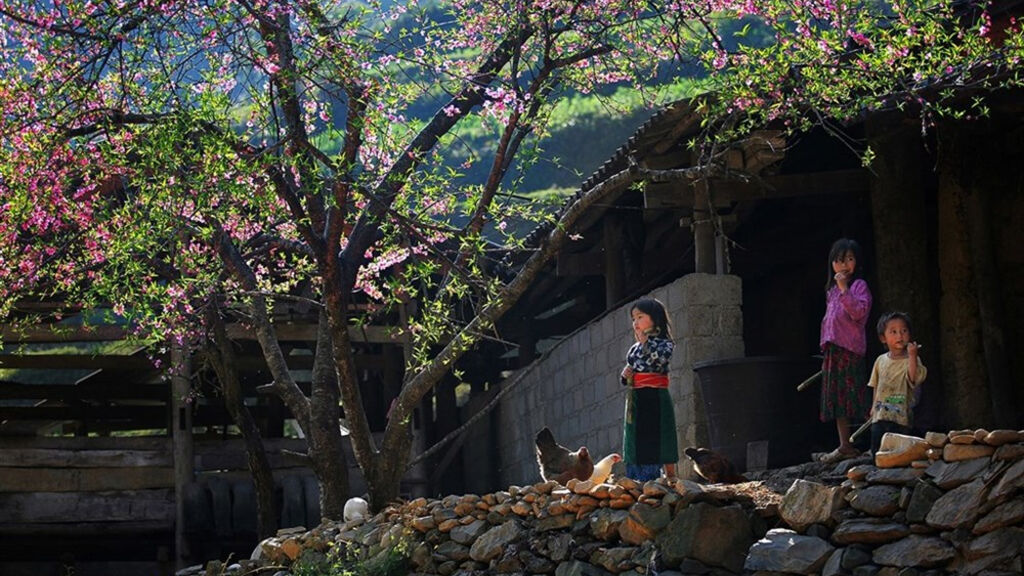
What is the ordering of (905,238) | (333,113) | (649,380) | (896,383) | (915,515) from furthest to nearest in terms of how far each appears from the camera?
(905,238)
(333,113)
(649,380)
(896,383)
(915,515)

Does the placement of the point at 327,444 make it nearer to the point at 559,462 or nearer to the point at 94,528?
the point at 559,462

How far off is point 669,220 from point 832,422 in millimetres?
3357

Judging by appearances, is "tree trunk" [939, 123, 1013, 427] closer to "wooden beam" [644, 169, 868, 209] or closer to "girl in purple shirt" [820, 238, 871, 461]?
"wooden beam" [644, 169, 868, 209]

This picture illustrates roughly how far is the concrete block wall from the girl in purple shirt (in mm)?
1761

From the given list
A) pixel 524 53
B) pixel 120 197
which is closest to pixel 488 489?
pixel 120 197

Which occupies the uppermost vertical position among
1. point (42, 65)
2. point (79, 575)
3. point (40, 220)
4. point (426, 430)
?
point (42, 65)

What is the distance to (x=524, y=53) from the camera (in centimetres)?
1188

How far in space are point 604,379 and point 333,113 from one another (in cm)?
348

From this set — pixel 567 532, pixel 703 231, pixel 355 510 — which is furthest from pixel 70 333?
pixel 567 532

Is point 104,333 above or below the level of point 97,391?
above

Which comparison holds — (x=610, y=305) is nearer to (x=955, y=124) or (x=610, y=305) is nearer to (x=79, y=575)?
(x=955, y=124)

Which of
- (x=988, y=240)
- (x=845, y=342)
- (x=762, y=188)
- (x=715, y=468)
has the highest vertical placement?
(x=762, y=188)

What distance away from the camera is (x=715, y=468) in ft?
28.3

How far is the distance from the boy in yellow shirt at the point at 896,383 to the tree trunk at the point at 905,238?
98.7 inches
